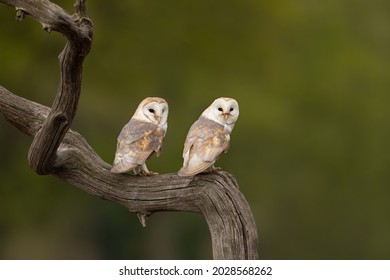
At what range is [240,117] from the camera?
7348 mm

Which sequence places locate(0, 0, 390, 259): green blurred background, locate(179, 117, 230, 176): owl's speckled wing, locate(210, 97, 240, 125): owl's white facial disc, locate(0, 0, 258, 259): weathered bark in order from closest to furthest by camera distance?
locate(0, 0, 258, 259): weathered bark < locate(179, 117, 230, 176): owl's speckled wing < locate(210, 97, 240, 125): owl's white facial disc < locate(0, 0, 390, 259): green blurred background

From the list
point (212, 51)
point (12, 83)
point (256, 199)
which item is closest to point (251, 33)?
point (212, 51)

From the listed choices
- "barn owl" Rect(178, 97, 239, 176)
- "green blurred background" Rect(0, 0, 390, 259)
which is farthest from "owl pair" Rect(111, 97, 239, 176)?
"green blurred background" Rect(0, 0, 390, 259)

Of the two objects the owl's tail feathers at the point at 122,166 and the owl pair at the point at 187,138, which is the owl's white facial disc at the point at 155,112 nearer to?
the owl pair at the point at 187,138

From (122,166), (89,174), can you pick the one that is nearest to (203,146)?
(122,166)

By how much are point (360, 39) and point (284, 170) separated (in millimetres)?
1537

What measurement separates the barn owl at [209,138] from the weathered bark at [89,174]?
0.34ft

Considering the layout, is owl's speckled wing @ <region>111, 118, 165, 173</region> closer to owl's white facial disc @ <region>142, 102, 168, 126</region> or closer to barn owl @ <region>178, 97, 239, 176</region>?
owl's white facial disc @ <region>142, 102, 168, 126</region>

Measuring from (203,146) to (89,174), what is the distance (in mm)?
511

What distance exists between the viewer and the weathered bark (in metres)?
2.62

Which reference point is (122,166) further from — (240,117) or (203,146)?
(240,117)

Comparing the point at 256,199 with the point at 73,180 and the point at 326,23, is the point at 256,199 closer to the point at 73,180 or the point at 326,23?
the point at 326,23

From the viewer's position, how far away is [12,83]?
727 centimetres
